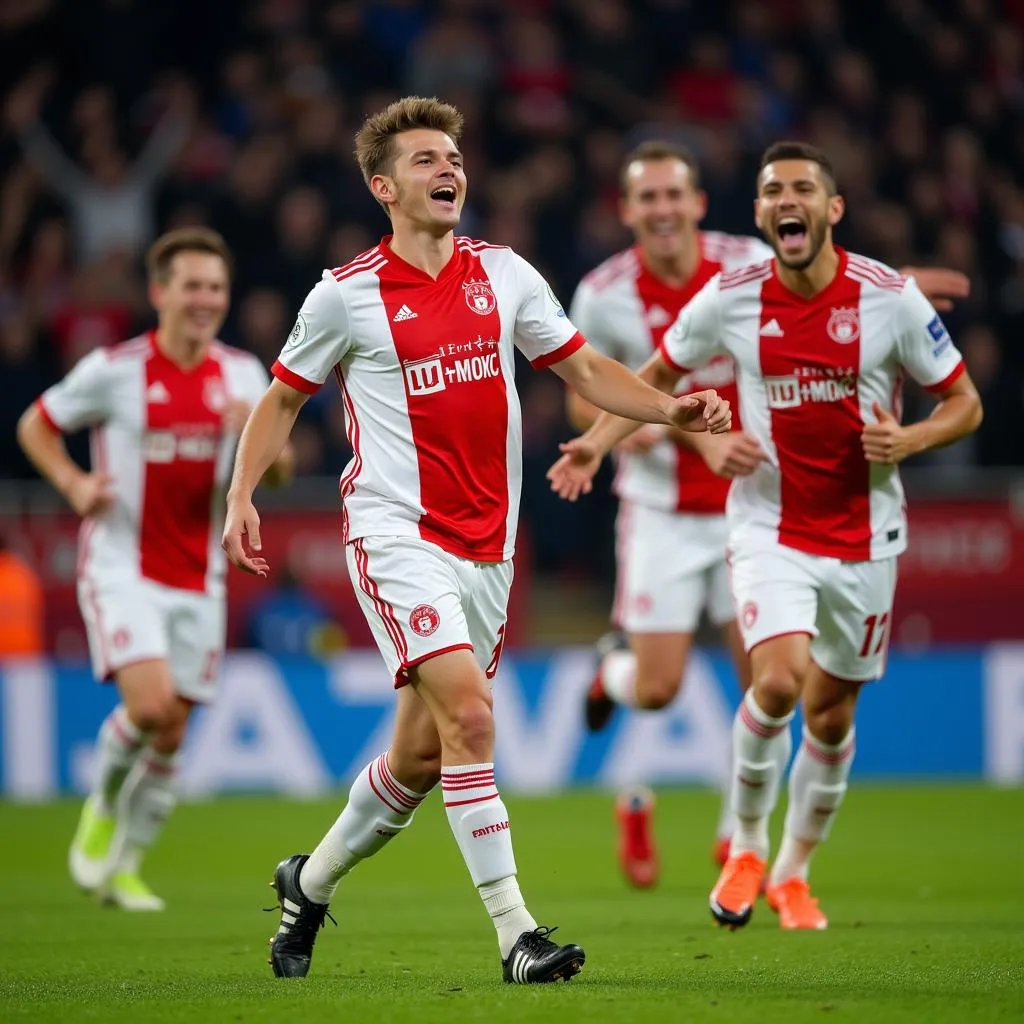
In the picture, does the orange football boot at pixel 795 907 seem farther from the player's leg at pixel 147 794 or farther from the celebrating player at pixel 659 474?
the player's leg at pixel 147 794

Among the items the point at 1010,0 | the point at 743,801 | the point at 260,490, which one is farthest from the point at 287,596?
the point at 1010,0

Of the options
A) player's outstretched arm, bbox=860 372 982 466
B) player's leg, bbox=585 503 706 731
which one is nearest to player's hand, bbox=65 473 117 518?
player's leg, bbox=585 503 706 731

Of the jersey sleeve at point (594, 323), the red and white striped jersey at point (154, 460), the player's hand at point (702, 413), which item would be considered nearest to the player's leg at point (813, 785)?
the player's hand at point (702, 413)

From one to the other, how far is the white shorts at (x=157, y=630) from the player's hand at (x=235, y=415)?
0.79 m

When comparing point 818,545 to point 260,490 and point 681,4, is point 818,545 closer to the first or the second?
point 260,490

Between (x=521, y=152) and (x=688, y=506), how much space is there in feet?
28.6

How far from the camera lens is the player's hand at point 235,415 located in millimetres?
8750

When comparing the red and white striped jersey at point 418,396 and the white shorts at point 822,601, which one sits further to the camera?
the white shorts at point 822,601

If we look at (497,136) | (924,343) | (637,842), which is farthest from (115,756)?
(497,136)

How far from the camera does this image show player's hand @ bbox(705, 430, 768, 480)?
279 inches

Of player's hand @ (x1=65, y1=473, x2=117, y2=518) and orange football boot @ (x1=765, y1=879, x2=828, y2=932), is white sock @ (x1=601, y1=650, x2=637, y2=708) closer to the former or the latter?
orange football boot @ (x1=765, y1=879, x2=828, y2=932)

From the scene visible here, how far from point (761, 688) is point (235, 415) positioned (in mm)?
3033

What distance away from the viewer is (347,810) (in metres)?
5.88

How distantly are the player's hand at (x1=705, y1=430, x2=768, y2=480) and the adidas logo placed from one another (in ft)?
9.83
